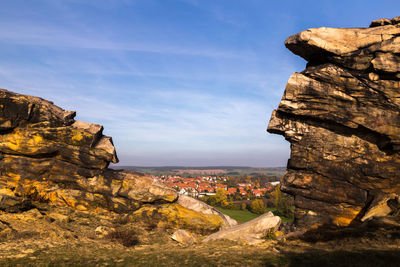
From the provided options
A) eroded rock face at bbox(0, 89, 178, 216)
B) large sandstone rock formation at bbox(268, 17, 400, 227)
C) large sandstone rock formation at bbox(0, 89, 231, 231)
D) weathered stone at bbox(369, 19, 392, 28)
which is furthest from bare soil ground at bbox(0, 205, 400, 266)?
weathered stone at bbox(369, 19, 392, 28)

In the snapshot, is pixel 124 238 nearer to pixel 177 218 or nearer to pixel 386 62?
pixel 177 218

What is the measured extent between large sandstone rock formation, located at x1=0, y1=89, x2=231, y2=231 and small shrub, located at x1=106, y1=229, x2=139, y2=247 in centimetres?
418

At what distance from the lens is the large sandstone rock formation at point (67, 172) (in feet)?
74.3

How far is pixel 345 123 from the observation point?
18562 millimetres

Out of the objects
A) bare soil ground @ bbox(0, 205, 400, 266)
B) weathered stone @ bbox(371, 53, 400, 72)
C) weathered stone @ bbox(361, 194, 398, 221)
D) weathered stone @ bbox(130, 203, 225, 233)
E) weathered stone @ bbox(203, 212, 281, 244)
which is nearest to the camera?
bare soil ground @ bbox(0, 205, 400, 266)

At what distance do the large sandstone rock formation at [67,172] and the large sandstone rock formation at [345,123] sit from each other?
9.44 metres

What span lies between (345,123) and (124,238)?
62.3 feet

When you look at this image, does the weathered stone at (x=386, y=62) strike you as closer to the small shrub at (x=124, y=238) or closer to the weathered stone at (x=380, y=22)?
the weathered stone at (x=380, y=22)

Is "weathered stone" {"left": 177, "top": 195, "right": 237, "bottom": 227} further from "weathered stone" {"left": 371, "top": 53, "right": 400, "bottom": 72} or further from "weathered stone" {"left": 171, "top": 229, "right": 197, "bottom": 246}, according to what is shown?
"weathered stone" {"left": 371, "top": 53, "right": 400, "bottom": 72}

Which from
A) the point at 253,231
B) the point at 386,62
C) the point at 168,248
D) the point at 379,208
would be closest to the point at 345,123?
the point at 386,62

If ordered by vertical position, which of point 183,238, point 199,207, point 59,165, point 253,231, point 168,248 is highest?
point 59,165

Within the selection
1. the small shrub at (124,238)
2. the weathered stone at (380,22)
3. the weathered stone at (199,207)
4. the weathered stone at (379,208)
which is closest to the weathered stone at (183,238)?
the small shrub at (124,238)

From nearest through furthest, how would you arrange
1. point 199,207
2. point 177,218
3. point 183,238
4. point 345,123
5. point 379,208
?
1. point 379,208
2. point 345,123
3. point 183,238
4. point 177,218
5. point 199,207

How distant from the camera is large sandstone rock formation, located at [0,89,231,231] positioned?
22.7m
